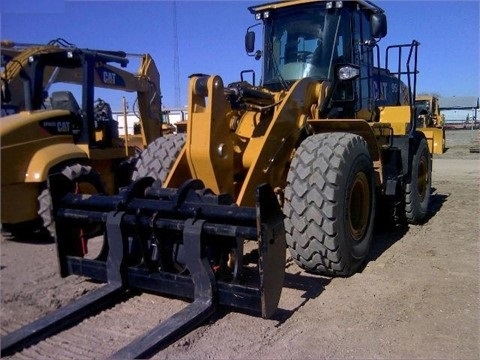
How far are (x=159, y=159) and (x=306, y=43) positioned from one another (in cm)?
219

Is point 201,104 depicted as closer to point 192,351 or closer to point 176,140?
point 176,140

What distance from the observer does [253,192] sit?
4277mm

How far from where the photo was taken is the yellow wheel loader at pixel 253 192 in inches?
136

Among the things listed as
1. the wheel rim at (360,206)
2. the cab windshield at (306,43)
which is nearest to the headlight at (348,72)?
the cab windshield at (306,43)

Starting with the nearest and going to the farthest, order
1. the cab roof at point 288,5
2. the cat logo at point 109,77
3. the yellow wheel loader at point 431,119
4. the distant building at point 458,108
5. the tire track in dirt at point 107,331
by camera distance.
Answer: the tire track in dirt at point 107,331
the cab roof at point 288,5
the cat logo at point 109,77
the yellow wheel loader at point 431,119
the distant building at point 458,108

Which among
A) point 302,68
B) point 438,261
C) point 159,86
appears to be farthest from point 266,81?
point 159,86

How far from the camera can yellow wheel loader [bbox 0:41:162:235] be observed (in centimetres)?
627

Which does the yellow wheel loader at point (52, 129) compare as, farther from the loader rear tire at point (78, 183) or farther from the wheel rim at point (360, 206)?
the wheel rim at point (360, 206)

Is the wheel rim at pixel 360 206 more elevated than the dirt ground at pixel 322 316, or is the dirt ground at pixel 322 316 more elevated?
the wheel rim at pixel 360 206

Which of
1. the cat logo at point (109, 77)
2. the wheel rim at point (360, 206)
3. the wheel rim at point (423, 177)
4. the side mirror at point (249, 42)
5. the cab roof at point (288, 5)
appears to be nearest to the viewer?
the wheel rim at point (360, 206)

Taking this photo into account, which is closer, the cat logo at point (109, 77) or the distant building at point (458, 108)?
the cat logo at point (109, 77)

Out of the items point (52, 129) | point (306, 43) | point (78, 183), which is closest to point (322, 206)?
point (306, 43)

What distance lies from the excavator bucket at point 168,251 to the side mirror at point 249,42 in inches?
110

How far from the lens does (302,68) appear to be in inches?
217
